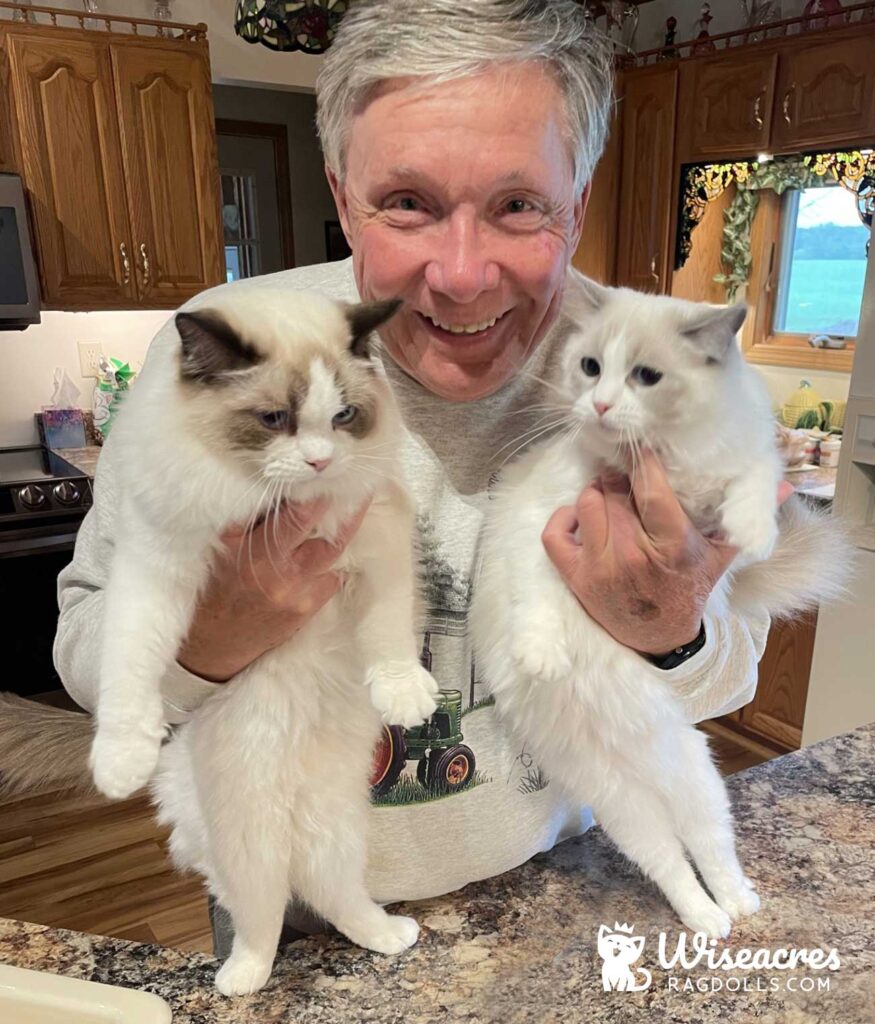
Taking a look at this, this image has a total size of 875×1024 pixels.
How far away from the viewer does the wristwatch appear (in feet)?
3.38

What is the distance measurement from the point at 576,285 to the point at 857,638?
7.61 ft

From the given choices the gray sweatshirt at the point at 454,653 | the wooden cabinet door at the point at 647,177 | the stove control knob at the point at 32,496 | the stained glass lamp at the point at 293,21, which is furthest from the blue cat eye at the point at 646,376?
the wooden cabinet door at the point at 647,177

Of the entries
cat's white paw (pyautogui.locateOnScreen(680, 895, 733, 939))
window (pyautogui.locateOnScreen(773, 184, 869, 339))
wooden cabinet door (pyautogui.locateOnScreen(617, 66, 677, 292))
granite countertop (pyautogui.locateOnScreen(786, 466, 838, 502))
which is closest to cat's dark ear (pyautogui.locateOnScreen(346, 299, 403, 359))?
cat's white paw (pyautogui.locateOnScreen(680, 895, 733, 939))

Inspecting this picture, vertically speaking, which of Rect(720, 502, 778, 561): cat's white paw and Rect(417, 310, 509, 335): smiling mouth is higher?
Rect(417, 310, 509, 335): smiling mouth

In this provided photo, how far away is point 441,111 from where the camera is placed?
94cm

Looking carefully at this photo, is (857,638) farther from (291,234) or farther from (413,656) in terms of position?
(291,234)

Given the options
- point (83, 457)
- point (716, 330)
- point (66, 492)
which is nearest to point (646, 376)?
point (716, 330)

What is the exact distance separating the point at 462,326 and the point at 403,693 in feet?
1.53

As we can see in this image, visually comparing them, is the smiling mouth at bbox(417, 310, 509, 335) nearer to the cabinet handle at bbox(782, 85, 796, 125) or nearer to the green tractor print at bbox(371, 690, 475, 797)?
the green tractor print at bbox(371, 690, 475, 797)

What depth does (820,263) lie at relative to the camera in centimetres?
373

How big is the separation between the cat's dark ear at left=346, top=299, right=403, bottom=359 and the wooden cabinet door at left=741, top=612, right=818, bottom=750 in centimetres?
273

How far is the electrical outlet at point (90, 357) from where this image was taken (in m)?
3.69

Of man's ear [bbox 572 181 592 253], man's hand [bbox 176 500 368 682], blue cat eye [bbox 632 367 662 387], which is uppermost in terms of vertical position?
man's ear [bbox 572 181 592 253]

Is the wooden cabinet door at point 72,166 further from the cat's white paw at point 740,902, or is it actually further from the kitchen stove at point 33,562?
the cat's white paw at point 740,902
